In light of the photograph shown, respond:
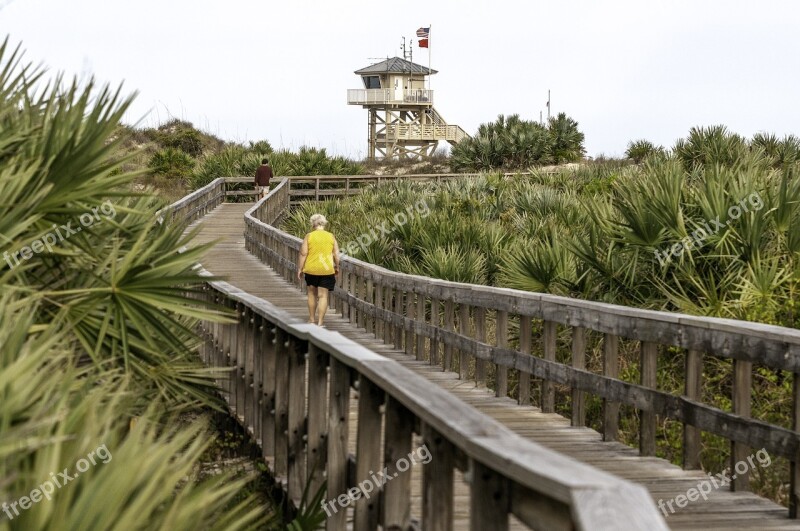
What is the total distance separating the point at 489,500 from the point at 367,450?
6.28ft

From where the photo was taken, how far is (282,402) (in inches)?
305

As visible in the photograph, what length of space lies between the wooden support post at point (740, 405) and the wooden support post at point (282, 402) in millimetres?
2773

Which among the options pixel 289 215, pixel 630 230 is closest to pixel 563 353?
pixel 630 230

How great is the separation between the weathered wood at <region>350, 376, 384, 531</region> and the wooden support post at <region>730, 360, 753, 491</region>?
103 inches

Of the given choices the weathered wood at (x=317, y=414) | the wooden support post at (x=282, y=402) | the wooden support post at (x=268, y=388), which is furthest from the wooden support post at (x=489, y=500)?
the wooden support post at (x=268, y=388)

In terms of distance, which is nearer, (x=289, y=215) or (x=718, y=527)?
(x=718, y=527)

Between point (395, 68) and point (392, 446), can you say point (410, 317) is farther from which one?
point (395, 68)

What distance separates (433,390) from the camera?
436 centimetres

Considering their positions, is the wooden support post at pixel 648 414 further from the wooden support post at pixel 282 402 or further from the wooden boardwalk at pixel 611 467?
the wooden support post at pixel 282 402

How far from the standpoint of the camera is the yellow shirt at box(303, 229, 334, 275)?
1566 cm

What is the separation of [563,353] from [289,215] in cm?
2598

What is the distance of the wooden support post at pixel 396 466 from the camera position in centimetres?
476

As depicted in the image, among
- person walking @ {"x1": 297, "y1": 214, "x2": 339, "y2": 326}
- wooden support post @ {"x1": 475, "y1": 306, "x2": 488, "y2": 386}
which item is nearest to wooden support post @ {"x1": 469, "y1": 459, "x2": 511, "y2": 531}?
wooden support post @ {"x1": 475, "y1": 306, "x2": 488, "y2": 386}

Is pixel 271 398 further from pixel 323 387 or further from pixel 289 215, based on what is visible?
pixel 289 215
